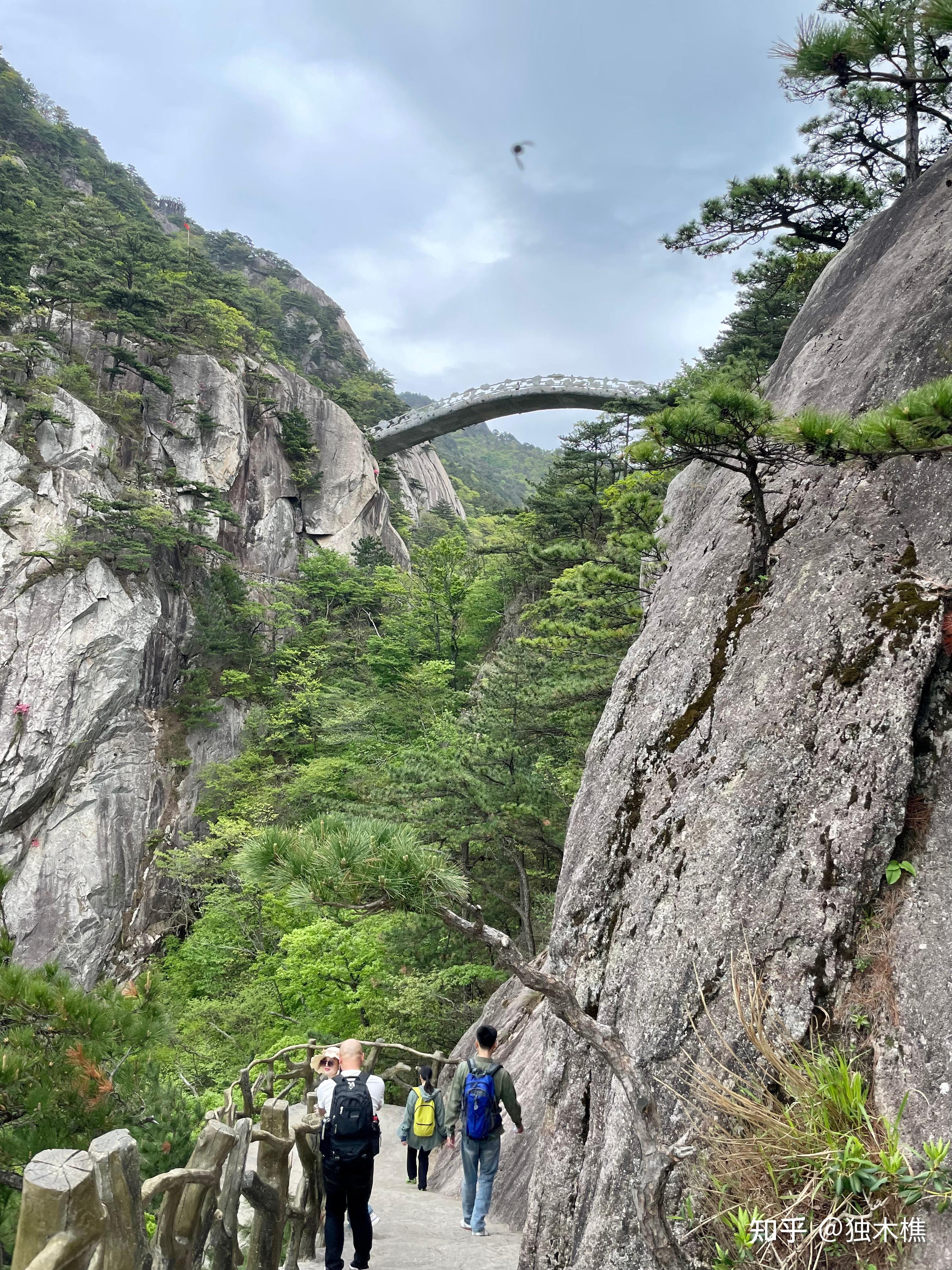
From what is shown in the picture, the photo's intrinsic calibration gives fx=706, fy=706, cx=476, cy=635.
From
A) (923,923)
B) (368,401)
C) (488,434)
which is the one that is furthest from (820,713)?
(488,434)

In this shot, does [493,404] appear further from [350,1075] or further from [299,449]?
[350,1075]

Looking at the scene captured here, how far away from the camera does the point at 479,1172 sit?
4590 mm

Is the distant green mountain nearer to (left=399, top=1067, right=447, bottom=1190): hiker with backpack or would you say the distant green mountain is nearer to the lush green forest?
the lush green forest

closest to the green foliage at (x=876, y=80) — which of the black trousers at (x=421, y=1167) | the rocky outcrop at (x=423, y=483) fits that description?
the black trousers at (x=421, y=1167)

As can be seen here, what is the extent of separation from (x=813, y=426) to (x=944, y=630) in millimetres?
1230

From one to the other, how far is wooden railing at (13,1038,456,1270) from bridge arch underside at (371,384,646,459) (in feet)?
90.0

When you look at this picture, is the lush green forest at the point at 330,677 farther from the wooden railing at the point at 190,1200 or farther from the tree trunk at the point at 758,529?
the wooden railing at the point at 190,1200

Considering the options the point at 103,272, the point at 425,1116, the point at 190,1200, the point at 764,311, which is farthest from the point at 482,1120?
the point at 103,272

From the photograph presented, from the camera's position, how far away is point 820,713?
146 inches

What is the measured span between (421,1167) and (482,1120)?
92.3 inches

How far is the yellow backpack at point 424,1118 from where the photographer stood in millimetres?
5312

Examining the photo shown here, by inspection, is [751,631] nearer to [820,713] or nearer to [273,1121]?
[820,713]

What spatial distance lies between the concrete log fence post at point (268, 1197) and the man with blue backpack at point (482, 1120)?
47.3 inches

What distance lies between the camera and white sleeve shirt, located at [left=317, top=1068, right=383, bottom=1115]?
3578mm
